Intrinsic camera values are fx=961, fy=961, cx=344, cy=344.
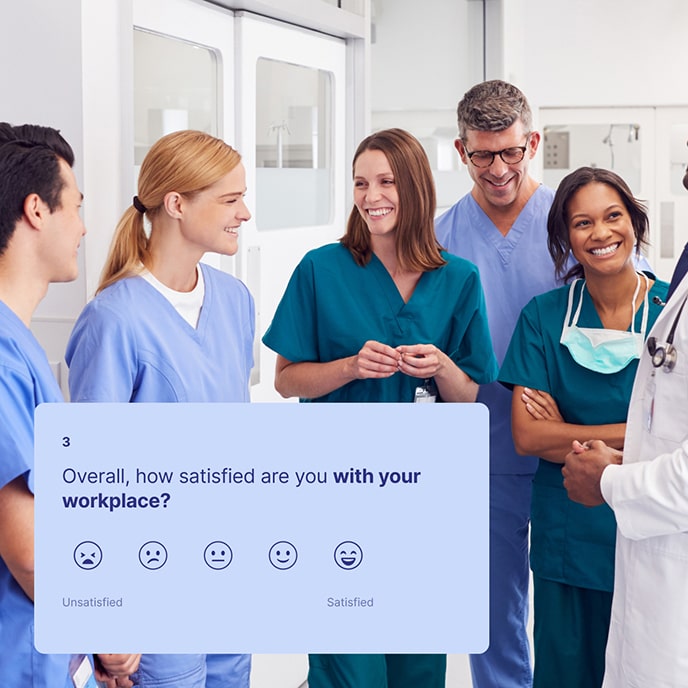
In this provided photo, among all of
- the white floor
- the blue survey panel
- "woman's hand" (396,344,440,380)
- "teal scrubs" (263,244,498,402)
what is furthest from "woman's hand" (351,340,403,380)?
the white floor

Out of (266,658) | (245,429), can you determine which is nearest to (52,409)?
(245,429)

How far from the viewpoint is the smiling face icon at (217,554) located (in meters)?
0.83

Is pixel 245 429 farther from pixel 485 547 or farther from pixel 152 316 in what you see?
pixel 152 316

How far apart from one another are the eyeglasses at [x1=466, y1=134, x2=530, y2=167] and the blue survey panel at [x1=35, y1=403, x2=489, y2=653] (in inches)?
52.8

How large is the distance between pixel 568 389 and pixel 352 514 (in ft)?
3.61

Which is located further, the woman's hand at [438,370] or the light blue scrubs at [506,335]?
the light blue scrubs at [506,335]

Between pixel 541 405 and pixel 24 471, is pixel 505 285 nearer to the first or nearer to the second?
pixel 541 405

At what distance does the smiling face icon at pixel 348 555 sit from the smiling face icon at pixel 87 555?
0.20m

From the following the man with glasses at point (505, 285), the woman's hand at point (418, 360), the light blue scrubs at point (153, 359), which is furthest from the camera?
the man with glasses at point (505, 285)

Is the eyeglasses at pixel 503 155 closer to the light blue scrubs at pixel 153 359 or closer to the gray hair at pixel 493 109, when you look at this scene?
the gray hair at pixel 493 109

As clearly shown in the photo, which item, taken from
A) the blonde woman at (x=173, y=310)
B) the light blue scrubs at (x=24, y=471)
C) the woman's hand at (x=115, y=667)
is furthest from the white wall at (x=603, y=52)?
the woman's hand at (x=115, y=667)

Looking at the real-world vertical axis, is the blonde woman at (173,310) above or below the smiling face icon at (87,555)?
above

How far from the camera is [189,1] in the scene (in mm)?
2277

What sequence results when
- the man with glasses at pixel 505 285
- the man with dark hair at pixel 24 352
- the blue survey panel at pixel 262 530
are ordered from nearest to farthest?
the blue survey panel at pixel 262 530, the man with dark hair at pixel 24 352, the man with glasses at pixel 505 285
